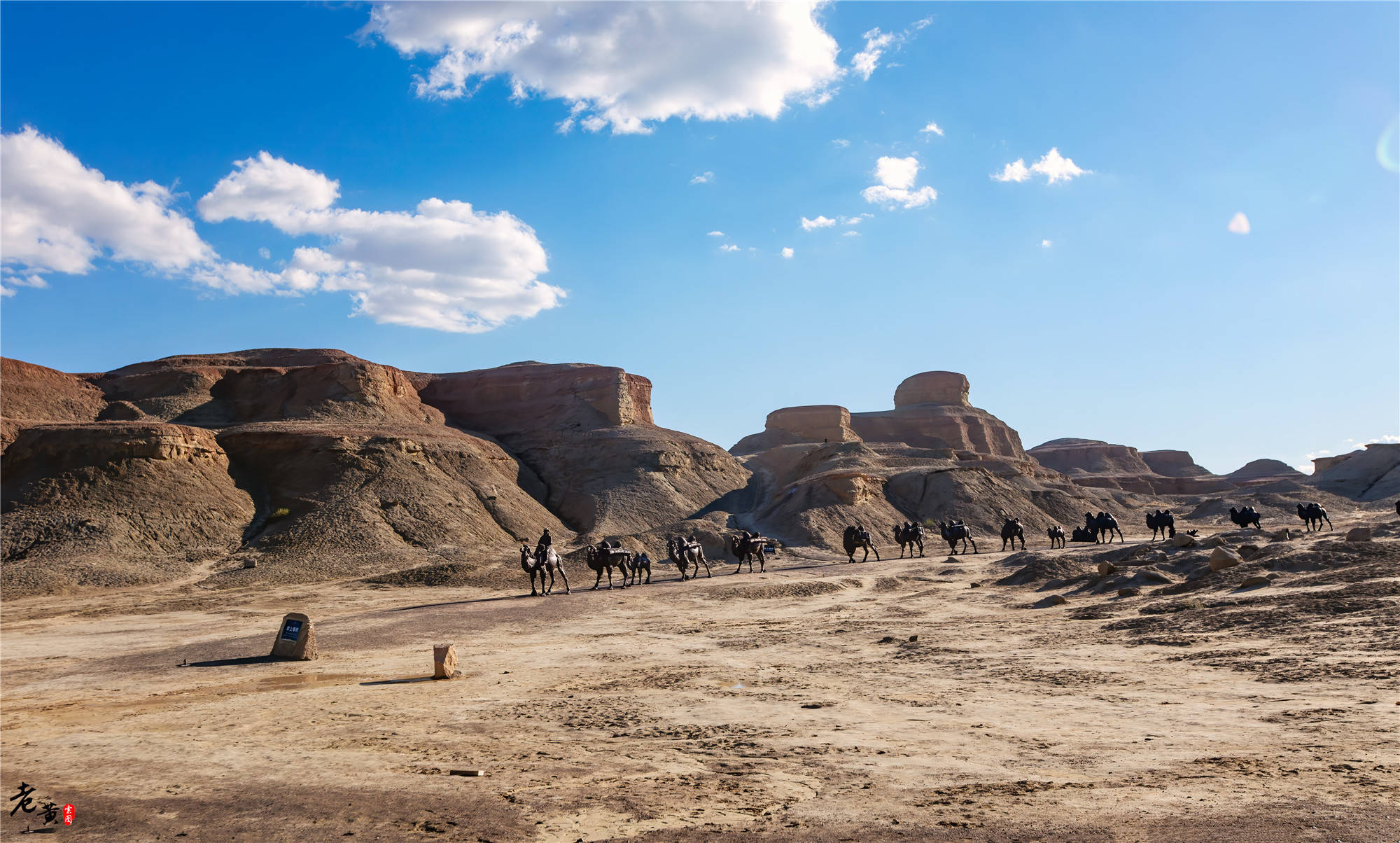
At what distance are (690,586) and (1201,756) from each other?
24610 mm

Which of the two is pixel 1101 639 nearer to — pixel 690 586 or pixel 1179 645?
pixel 1179 645

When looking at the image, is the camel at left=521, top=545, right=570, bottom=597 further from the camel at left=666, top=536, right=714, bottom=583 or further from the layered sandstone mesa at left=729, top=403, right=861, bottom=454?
the layered sandstone mesa at left=729, top=403, right=861, bottom=454

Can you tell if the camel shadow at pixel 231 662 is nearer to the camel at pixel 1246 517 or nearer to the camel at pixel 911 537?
the camel at pixel 911 537

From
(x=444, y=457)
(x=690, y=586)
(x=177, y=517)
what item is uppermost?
(x=444, y=457)

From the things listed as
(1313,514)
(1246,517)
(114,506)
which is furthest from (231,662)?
(1313,514)

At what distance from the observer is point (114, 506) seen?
40625 mm

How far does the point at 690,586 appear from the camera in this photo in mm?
31688

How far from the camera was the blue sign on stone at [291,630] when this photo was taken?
1645 cm

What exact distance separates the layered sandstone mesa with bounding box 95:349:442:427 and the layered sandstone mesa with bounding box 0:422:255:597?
1208 centimetres

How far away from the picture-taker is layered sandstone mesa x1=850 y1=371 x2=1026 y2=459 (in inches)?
4803

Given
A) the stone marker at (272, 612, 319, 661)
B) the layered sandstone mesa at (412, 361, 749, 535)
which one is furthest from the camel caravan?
the layered sandstone mesa at (412, 361, 749, 535)

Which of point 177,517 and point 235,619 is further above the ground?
point 177,517

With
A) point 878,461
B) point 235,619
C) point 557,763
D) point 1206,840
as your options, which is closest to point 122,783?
point 557,763

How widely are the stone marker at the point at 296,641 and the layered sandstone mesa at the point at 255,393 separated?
47.5 m
